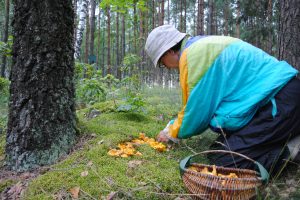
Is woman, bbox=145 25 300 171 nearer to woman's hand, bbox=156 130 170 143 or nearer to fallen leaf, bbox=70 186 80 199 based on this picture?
woman's hand, bbox=156 130 170 143

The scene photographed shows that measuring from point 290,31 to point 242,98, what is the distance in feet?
5.06

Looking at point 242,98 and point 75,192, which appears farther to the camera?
point 242,98

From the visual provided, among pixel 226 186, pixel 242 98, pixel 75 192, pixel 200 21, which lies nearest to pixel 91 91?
pixel 75 192

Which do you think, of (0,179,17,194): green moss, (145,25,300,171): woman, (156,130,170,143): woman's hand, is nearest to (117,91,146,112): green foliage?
(156,130,170,143): woman's hand

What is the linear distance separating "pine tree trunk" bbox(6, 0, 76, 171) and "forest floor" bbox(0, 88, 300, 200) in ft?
0.65

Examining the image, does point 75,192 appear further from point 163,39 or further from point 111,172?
point 163,39

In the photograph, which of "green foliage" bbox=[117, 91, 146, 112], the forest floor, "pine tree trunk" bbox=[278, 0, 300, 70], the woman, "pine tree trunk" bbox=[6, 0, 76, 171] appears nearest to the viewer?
the forest floor

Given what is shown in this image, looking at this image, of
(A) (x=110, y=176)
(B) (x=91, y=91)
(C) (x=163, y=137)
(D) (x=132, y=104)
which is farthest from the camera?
(B) (x=91, y=91)

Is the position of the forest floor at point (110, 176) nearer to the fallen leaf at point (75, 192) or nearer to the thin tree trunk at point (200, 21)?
the fallen leaf at point (75, 192)

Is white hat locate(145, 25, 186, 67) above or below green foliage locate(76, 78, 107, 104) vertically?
above

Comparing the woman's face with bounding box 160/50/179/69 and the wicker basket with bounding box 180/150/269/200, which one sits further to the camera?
the woman's face with bounding box 160/50/179/69

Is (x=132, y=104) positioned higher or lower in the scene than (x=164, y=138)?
higher

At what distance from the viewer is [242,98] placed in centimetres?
252

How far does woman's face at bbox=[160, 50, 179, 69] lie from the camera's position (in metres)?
2.83
